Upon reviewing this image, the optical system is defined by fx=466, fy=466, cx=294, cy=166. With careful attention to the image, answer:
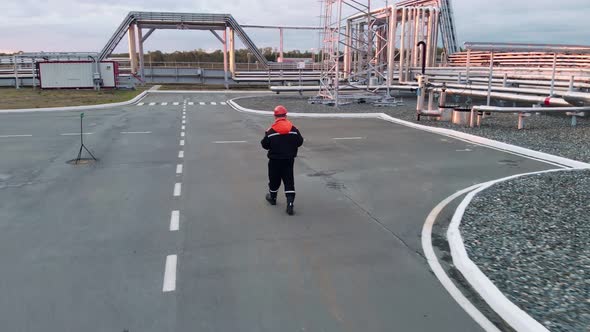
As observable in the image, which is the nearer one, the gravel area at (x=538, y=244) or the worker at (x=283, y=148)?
the gravel area at (x=538, y=244)

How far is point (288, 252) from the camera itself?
19.6 ft

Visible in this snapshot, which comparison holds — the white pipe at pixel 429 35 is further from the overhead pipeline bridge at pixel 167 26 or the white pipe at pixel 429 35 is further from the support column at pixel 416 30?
the overhead pipeline bridge at pixel 167 26

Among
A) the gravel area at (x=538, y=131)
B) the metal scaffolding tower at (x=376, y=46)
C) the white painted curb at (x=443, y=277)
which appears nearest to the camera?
the white painted curb at (x=443, y=277)

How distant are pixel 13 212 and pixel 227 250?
4.03 metres

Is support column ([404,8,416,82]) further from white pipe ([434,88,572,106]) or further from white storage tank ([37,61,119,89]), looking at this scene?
white storage tank ([37,61,119,89])

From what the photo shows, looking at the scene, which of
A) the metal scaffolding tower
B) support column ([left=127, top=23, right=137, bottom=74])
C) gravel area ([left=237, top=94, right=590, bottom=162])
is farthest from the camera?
support column ([left=127, top=23, right=137, bottom=74])

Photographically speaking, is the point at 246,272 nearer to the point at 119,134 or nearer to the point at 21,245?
the point at 21,245

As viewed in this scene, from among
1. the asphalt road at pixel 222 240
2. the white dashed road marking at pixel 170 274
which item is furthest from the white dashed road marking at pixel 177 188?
the white dashed road marking at pixel 170 274

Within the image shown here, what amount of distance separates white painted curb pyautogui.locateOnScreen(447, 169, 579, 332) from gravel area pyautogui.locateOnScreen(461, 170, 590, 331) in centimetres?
9

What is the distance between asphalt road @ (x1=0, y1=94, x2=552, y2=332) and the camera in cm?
448

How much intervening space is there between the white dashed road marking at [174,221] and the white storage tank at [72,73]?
111ft

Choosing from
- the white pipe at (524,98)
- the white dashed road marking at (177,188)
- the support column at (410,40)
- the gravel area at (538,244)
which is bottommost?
the white dashed road marking at (177,188)

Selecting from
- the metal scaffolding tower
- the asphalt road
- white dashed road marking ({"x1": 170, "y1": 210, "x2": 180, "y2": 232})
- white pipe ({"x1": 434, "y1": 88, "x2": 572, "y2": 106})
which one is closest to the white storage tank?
the metal scaffolding tower

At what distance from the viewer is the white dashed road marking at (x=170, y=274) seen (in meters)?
4.97
